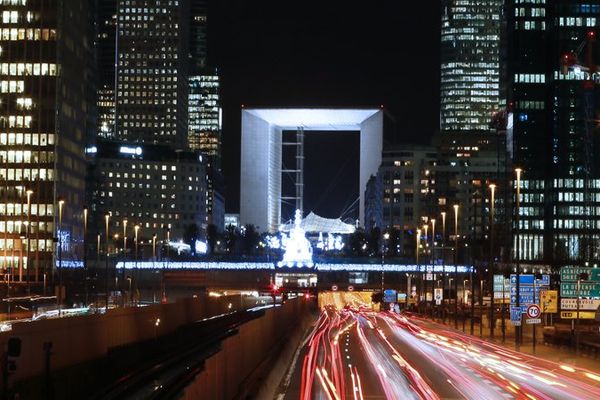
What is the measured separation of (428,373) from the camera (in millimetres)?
41094

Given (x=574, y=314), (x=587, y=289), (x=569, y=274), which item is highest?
(x=569, y=274)

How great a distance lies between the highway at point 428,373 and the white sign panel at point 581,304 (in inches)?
213

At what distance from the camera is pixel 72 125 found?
6969 inches

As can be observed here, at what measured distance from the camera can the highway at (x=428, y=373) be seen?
33.3m

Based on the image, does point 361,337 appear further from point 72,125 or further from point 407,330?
point 72,125

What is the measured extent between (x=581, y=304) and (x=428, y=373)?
2590 cm

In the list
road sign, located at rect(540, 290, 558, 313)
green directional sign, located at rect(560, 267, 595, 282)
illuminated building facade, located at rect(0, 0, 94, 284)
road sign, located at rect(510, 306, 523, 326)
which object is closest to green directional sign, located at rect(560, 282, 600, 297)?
green directional sign, located at rect(560, 267, 595, 282)

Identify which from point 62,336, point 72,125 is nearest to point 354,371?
point 62,336

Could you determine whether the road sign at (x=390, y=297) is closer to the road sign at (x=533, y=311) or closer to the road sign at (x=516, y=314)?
the road sign at (x=516, y=314)

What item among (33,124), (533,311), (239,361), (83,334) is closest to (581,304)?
(533,311)

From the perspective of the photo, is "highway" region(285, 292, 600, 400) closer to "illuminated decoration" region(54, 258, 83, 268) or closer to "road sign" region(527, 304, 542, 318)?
"road sign" region(527, 304, 542, 318)

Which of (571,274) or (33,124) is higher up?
(33,124)

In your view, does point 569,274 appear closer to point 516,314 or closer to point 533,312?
point 533,312

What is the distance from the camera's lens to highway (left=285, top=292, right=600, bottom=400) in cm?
3331
